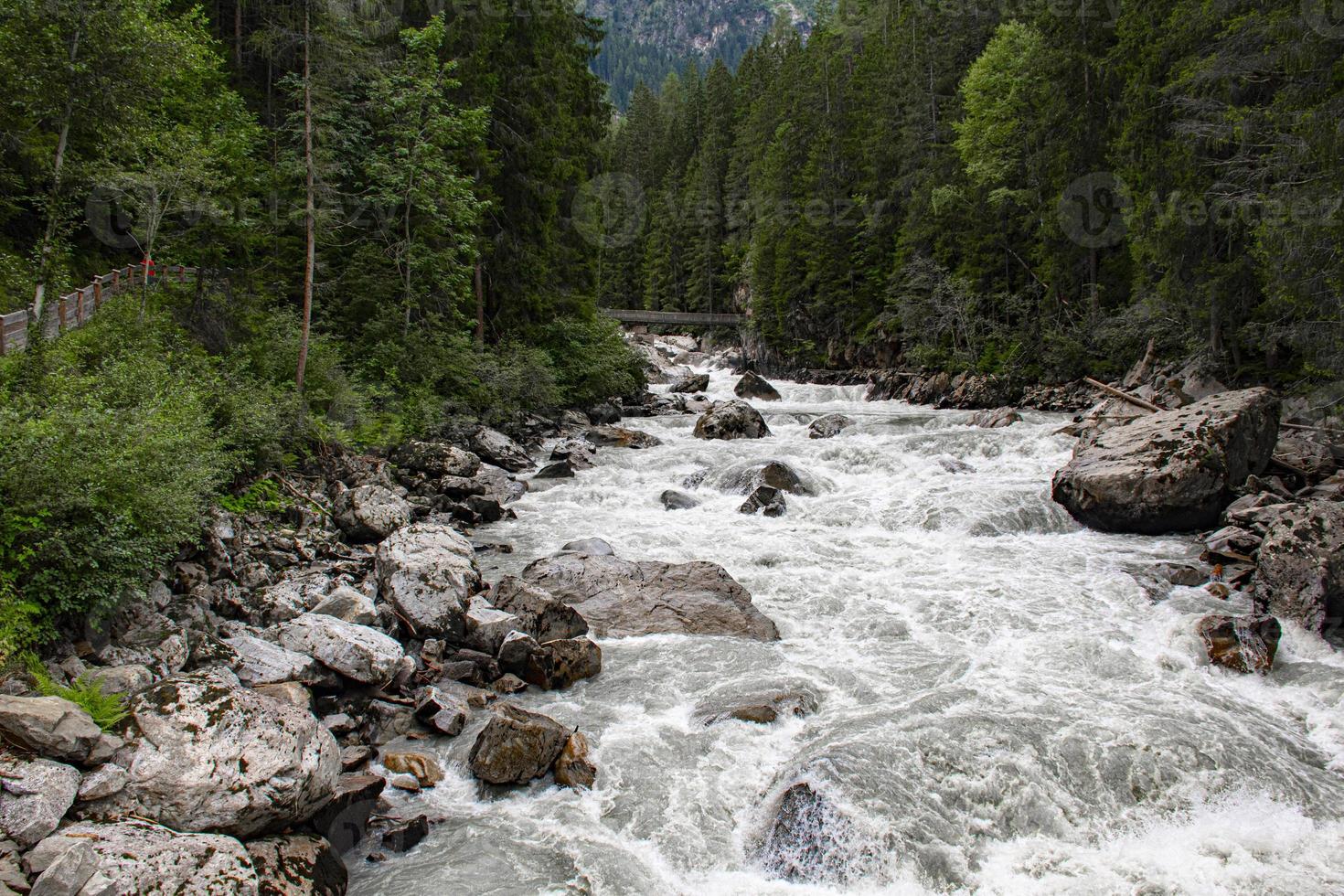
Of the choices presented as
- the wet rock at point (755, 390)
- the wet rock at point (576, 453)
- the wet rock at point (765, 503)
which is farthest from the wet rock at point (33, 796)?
the wet rock at point (755, 390)

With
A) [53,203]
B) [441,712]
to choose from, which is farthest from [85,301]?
[441,712]

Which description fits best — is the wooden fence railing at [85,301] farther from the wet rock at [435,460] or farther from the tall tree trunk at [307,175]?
the wet rock at [435,460]

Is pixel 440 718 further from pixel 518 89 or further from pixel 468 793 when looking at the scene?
pixel 518 89

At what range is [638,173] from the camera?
71.4m

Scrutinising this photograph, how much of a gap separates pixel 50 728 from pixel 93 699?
435 mm

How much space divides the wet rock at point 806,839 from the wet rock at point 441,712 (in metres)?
3.08

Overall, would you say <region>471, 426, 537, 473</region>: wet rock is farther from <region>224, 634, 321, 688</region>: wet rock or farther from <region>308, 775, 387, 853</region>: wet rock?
<region>308, 775, 387, 853</region>: wet rock

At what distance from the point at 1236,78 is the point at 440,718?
19951 mm

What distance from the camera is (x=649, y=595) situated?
1018cm

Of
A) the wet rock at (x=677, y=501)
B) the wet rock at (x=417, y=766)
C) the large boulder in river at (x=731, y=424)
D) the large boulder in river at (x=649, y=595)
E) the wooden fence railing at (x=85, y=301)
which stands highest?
the wooden fence railing at (x=85, y=301)

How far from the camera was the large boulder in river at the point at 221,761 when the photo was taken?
4.83 metres

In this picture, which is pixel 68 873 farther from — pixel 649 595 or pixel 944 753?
pixel 649 595

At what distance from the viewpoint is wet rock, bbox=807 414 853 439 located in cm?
2237

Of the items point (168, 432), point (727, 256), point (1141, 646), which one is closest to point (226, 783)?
point (168, 432)
